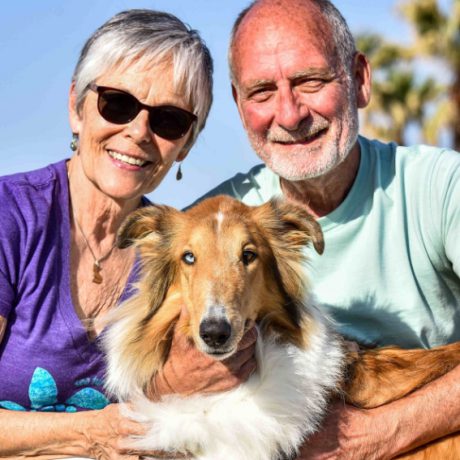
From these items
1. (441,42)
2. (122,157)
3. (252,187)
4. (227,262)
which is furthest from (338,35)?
(441,42)

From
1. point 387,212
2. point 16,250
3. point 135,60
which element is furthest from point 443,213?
point 16,250

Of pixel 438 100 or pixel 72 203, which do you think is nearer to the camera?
pixel 72 203

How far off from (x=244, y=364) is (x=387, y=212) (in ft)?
4.58

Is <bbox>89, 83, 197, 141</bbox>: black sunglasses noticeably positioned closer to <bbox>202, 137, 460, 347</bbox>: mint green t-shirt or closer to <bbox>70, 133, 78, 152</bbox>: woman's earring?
<bbox>70, 133, 78, 152</bbox>: woman's earring

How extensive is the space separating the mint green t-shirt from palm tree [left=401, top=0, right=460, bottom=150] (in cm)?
1624

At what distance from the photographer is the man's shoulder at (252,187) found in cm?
490

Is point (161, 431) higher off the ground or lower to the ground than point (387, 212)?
lower

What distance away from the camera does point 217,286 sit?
356cm

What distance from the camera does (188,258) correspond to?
152 inches

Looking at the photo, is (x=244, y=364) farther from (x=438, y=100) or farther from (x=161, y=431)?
(x=438, y=100)

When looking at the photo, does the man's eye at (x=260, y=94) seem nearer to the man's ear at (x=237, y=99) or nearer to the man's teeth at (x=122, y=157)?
the man's ear at (x=237, y=99)

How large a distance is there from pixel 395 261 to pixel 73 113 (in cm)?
216

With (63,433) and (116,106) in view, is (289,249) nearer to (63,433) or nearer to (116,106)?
(116,106)

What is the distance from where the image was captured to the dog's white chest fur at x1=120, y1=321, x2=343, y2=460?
12.1ft
